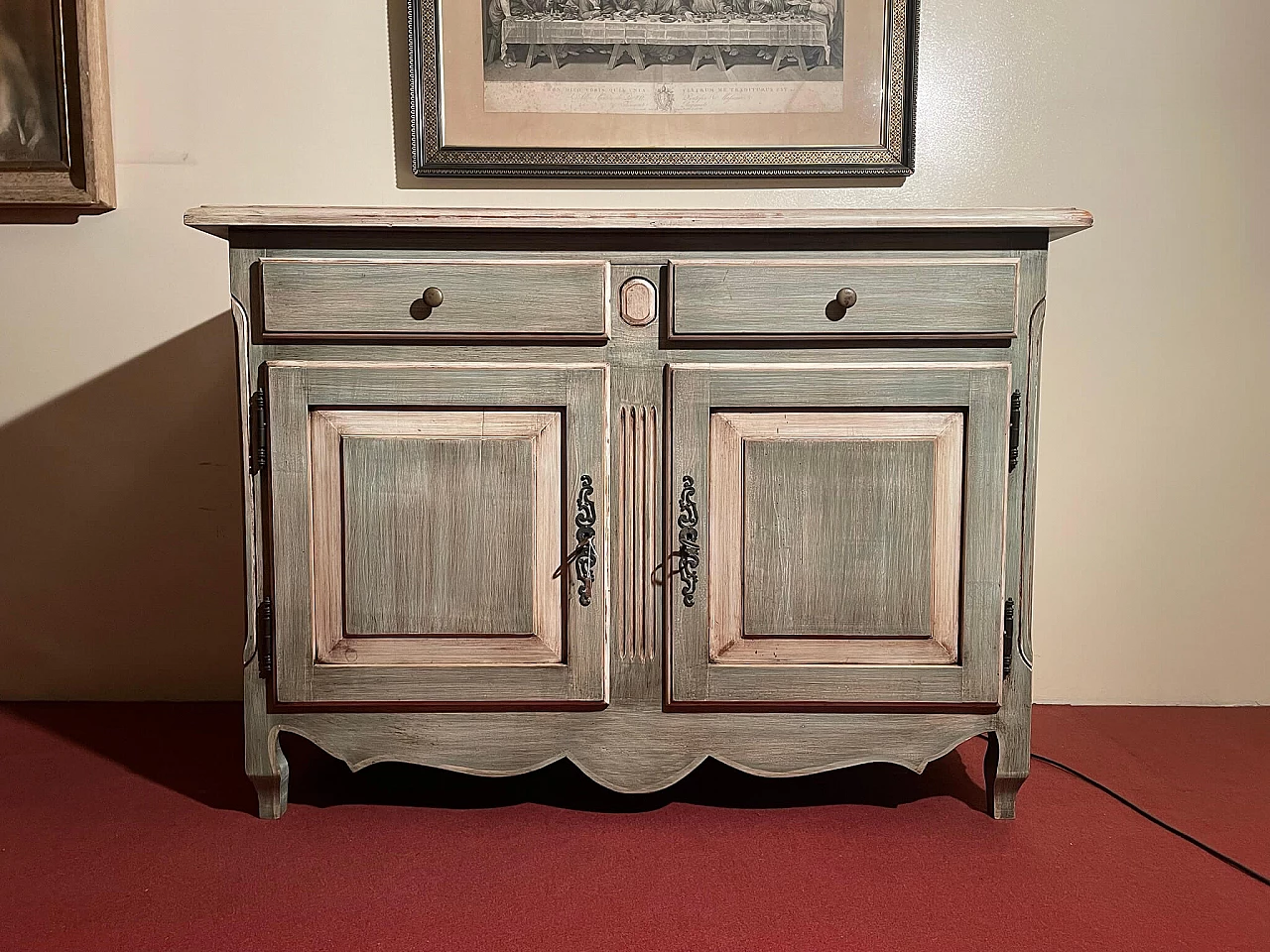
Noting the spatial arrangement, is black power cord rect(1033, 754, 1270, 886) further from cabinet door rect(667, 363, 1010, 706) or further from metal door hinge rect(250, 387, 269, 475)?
metal door hinge rect(250, 387, 269, 475)

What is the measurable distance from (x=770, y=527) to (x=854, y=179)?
829 mm

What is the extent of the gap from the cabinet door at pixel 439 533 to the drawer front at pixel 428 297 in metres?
0.06


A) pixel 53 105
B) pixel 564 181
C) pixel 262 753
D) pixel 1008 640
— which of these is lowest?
pixel 262 753

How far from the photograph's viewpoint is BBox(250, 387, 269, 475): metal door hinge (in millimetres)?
1318

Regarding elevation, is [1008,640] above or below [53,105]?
below

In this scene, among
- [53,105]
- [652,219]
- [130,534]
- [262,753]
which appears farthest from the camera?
[130,534]

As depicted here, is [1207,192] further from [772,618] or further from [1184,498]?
[772,618]

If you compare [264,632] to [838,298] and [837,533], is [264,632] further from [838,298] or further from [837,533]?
[838,298]

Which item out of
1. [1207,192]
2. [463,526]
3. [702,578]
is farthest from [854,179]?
[463,526]

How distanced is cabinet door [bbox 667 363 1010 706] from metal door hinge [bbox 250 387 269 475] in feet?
1.81

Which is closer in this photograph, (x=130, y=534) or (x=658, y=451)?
(x=658, y=451)

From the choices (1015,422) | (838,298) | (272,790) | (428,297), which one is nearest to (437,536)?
(428,297)

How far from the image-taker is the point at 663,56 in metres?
1.79

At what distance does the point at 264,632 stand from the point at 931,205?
1.39m
